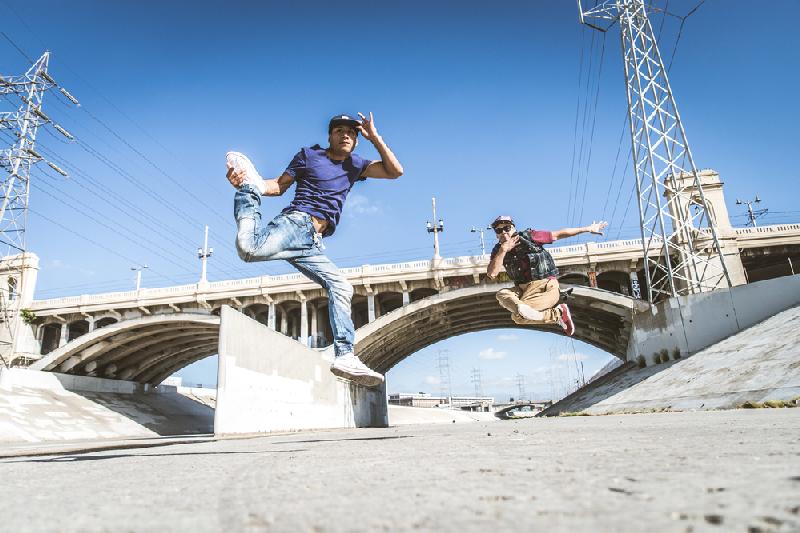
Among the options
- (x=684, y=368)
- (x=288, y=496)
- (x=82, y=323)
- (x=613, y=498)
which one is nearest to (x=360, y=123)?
(x=288, y=496)

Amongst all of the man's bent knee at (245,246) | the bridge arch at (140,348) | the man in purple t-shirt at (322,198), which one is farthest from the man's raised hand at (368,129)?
the bridge arch at (140,348)

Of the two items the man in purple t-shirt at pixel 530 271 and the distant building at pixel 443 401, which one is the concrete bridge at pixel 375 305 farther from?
the distant building at pixel 443 401

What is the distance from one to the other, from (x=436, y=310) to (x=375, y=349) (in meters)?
6.18

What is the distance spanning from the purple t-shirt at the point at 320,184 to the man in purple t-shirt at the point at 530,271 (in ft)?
9.20

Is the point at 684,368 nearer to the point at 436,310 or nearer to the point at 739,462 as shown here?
the point at 436,310

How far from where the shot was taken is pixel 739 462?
1597 mm

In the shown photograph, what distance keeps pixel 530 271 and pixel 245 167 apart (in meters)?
4.52

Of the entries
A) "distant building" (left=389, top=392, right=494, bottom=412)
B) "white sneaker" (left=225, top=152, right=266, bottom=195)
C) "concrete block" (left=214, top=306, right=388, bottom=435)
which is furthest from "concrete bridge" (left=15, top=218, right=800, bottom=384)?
"distant building" (left=389, top=392, right=494, bottom=412)

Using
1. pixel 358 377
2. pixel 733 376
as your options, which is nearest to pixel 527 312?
pixel 358 377

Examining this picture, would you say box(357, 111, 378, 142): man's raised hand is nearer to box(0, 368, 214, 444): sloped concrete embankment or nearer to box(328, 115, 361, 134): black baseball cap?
box(328, 115, 361, 134): black baseball cap

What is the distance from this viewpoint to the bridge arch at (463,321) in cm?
2639

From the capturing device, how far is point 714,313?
18578 mm

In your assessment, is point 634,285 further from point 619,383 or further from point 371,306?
point 371,306

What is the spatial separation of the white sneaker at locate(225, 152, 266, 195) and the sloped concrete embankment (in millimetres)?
23705
